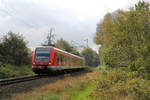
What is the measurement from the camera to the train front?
15.3 meters

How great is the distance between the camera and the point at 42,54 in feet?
51.8

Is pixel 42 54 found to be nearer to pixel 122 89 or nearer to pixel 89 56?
pixel 122 89

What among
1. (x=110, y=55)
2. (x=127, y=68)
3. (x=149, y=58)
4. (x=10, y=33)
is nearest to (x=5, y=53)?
(x=10, y=33)

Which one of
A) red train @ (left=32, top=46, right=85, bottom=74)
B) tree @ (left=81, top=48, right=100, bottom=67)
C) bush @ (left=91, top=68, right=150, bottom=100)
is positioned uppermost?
tree @ (left=81, top=48, right=100, bottom=67)

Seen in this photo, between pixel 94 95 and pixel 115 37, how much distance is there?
457 cm

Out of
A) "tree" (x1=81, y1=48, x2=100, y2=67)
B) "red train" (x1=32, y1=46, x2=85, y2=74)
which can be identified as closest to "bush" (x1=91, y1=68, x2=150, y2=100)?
"red train" (x1=32, y1=46, x2=85, y2=74)

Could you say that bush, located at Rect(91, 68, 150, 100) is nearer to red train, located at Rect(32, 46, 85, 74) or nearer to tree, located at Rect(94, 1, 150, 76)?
tree, located at Rect(94, 1, 150, 76)

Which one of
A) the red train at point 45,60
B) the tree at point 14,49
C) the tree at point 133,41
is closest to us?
the tree at point 133,41

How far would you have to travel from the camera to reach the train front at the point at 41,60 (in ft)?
50.1

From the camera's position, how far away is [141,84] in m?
6.00

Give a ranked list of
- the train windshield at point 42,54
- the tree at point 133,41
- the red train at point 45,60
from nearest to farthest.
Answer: the tree at point 133,41
the red train at point 45,60
the train windshield at point 42,54

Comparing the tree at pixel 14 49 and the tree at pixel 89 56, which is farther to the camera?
the tree at pixel 89 56

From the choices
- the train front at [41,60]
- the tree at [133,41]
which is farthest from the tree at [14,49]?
the tree at [133,41]

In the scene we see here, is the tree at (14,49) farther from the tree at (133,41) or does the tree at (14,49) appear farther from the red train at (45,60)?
the tree at (133,41)
